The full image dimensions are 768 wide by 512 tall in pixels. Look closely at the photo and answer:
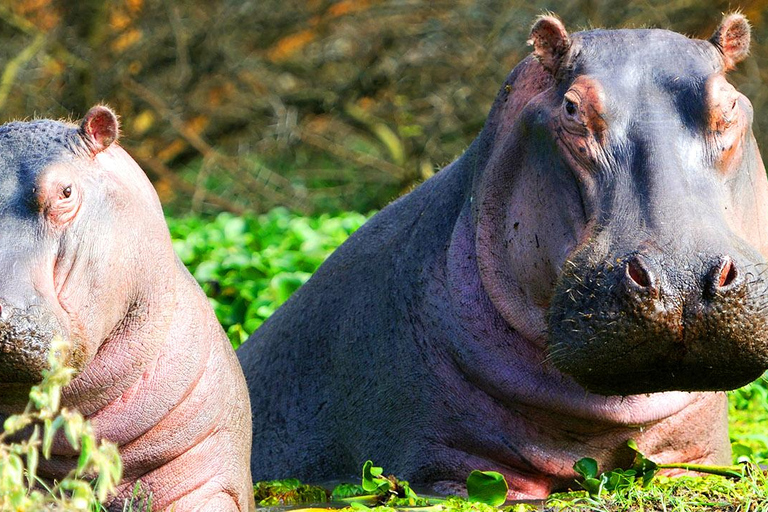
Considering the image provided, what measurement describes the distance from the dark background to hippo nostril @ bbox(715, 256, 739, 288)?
802cm

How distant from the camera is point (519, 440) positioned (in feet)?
14.3

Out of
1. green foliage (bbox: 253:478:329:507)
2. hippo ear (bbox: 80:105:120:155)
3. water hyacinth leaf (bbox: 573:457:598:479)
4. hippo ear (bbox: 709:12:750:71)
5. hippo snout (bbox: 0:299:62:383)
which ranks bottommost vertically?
green foliage (bbox: 253:478:329:507)

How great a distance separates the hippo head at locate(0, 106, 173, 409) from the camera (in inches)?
128

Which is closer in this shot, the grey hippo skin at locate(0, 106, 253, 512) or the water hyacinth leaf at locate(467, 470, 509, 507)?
the grey hippo skin at locate(0, 106, 253, 512)

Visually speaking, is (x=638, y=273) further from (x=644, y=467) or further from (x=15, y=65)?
(x=15, y=65)

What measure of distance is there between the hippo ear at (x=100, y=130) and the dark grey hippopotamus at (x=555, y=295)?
4.40 feet

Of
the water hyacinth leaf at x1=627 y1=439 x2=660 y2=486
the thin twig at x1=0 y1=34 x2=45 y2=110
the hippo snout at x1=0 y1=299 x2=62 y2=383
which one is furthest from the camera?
the thin twig at x1=0 y1=34 x2=45 y2=110

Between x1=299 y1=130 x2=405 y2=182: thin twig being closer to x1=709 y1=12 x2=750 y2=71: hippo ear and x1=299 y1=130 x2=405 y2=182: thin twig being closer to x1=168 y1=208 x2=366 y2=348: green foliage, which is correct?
x1=168 y1=208 x2=366 y2=348: green foliage

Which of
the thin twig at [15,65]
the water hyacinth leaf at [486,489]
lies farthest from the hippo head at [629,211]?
the thin twig at [15,65]

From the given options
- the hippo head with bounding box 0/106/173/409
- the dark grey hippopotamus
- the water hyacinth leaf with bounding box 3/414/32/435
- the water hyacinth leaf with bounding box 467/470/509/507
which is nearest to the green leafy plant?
the dark grey hippopotamus

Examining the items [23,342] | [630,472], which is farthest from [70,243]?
[630,472]

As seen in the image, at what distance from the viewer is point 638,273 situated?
11.6ft

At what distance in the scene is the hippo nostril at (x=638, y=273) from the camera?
3.51 m

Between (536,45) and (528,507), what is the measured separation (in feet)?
4.91
